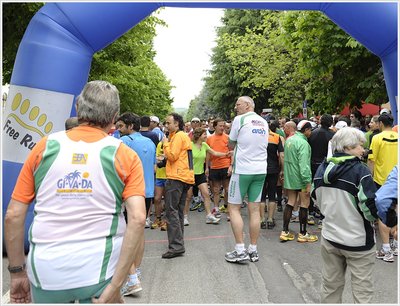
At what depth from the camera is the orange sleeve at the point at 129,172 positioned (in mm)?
2109

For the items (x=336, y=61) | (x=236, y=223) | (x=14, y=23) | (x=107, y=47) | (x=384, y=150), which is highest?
(x=107, y=47)

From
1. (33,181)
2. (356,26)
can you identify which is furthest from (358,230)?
(356,26)

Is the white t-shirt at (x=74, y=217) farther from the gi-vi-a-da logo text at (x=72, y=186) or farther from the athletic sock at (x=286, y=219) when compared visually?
the athletic sock at (x=286, y=219)

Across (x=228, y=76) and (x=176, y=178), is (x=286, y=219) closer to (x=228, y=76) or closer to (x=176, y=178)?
(x=176, y=178)

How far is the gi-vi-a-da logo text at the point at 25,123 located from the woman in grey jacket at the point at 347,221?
11.9 ft

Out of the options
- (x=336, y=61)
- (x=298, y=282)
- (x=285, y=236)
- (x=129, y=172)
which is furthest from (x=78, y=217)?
(x=336, y=61)

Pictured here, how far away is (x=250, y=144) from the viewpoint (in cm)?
542

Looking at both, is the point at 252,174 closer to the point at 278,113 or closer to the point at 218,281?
the point at 218,281

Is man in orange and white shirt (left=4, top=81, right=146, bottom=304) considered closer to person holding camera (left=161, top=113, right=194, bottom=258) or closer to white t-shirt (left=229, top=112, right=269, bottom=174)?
white t-shirt (left=229, top=112, right=269, bottom=174)

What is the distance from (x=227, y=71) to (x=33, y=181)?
3568cm

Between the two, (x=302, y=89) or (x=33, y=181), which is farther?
(x=302, y=89)

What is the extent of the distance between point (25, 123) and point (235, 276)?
3.34 metres

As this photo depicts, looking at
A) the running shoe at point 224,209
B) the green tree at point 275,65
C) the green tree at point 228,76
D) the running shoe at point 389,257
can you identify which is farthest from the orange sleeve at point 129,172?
the green tree at point 228,76

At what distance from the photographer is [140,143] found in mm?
5840
